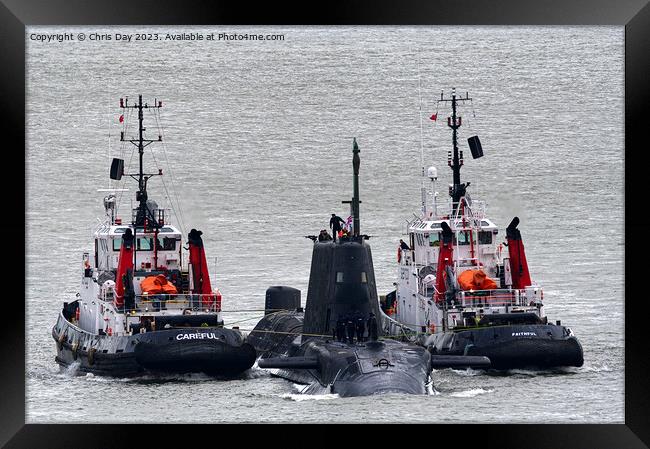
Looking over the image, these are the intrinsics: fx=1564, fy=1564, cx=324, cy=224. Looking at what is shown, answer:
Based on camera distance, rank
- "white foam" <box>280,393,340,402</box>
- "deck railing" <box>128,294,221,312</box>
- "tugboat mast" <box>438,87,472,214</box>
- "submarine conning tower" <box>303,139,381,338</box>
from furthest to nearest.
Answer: "tugboat mast" <box>438,87,472,214</box>, "deck railing" <box>128,294,221,312</box>, "submarine conning tower" <box>303,139,381,338</box>, "white foam" <box>280,393,340,402</box>

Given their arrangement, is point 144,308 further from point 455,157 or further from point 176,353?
point 455,157

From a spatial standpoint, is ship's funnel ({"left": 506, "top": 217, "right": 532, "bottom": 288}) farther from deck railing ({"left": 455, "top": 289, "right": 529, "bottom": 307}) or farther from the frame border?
the frame border

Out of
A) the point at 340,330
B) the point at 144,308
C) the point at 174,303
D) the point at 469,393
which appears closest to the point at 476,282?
the point at 469,393

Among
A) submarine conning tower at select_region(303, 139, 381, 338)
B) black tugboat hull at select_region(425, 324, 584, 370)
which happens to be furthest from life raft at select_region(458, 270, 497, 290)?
submarine conning tower at select_region(303, 139, 381, 338)

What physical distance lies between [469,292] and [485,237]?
3.43 metres

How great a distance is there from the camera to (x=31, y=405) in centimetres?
4053

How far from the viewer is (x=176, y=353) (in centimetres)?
4097

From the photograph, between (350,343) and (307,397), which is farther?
(350,343)

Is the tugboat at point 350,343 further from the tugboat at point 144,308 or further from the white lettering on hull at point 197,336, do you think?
the tugboat at point 144,308

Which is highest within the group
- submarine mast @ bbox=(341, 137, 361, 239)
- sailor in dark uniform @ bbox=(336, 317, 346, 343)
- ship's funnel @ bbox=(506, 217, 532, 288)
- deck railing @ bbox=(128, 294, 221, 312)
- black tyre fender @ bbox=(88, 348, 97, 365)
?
submarine mast @ bbox=(341, 137, 361, 239)

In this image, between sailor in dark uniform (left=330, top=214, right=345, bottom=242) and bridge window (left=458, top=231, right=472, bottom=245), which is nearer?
sailor in dark uniform (left=330, top=214, right=345, bottom=242)

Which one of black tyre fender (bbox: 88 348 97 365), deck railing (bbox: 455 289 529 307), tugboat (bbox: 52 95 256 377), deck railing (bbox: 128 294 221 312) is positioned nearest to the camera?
tugboat (bbox: 52 95 256 377)

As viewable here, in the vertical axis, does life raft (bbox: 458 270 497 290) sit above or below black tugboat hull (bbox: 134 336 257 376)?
above

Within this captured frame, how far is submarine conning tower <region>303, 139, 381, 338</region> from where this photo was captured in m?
40.0
